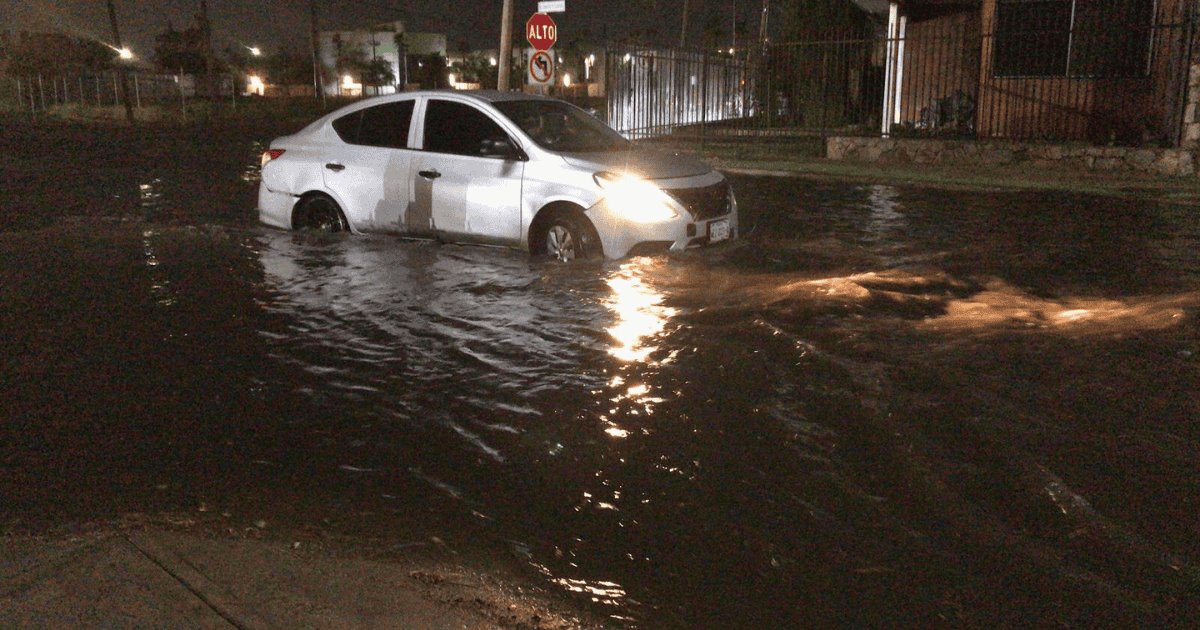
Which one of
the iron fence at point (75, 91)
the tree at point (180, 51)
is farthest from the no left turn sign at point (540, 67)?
the tree at point (180, 51)

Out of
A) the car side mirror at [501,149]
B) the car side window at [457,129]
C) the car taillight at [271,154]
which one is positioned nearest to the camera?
the car side mirror at [501,149]

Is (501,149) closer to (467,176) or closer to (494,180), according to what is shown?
(494,180)

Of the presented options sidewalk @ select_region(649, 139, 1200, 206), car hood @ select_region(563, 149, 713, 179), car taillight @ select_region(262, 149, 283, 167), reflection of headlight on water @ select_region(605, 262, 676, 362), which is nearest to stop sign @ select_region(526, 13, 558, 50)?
sidewalk @ select_region(649, 139, 1200, 206)

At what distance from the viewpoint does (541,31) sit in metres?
19.3

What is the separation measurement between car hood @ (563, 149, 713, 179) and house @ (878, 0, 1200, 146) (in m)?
10.9

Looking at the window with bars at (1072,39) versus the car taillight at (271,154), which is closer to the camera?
the car taillight at (271,154)

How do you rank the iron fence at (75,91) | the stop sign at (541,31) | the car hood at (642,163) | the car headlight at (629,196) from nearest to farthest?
the car headlight at (629,196) → the car hood at (642,163) → the stop sign at (541,31) → the iron fence at (75,91)

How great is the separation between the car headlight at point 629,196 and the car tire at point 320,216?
300 centimetres

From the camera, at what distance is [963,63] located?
2242cm

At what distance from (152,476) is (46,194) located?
13.6 metres

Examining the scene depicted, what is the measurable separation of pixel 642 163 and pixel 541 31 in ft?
36.6

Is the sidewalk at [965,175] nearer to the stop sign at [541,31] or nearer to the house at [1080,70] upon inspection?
the house at [1080,70]

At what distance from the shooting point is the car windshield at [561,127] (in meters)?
9.36

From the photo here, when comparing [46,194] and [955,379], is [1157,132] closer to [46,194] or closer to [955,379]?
[955,379]
